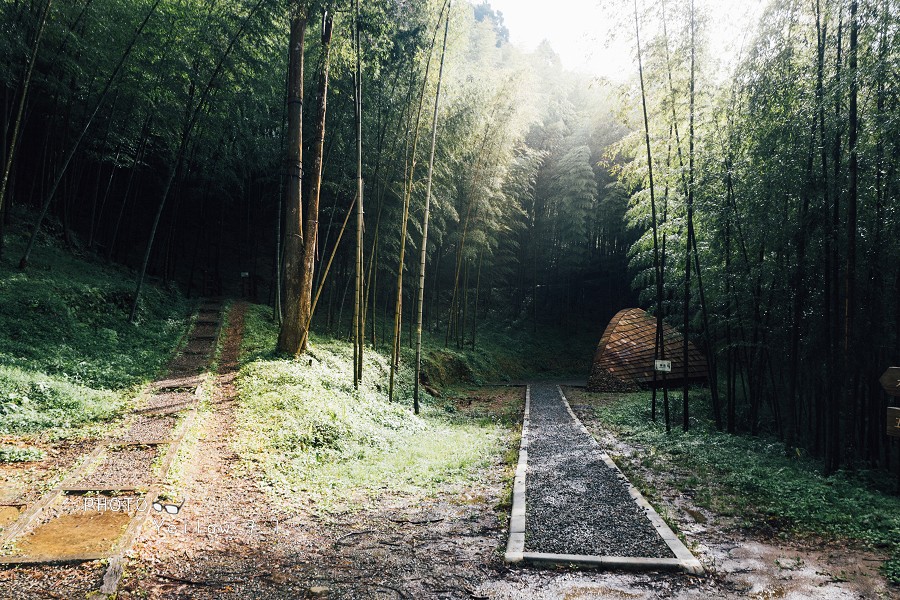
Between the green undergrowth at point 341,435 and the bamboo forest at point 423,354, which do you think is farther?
the green undergrowth at point 341,435

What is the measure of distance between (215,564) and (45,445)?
2.63 meters

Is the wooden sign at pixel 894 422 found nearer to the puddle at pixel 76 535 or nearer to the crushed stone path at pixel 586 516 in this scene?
the crushed stone path at pixel 586 516

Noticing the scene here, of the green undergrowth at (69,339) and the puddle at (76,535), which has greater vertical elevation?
the green undergrowth at (69,339)

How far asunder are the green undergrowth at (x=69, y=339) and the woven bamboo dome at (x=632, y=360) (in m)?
9.85

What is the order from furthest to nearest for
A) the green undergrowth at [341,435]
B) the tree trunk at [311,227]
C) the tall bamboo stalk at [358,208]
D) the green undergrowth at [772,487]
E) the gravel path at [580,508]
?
the tree trunk at [311,227] → the tall bamboo stalk at [358,208] → the green undergrowth at [341,435] → the green undergrowth at [772,487] → the gravel path at [580,508]

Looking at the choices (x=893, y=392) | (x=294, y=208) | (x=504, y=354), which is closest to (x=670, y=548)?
(x=893, y=392)

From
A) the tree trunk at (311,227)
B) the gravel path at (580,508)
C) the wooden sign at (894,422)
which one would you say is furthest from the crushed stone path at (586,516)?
the tree trunk at (311,227)

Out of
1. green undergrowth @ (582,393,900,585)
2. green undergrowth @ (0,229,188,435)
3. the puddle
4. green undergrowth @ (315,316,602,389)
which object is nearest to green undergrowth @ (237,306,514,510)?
the puddle

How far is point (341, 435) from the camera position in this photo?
539 centimetres

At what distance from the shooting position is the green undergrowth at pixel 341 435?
13.8ft

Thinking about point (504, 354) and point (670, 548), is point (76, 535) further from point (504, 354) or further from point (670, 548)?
point (504, 354)

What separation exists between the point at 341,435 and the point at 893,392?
16.8 ft

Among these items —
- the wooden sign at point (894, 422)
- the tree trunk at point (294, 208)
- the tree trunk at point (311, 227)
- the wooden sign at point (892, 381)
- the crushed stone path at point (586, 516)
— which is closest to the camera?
the crushed stone path at point (586, 516)

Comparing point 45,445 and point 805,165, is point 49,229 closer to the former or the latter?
point 45,445
